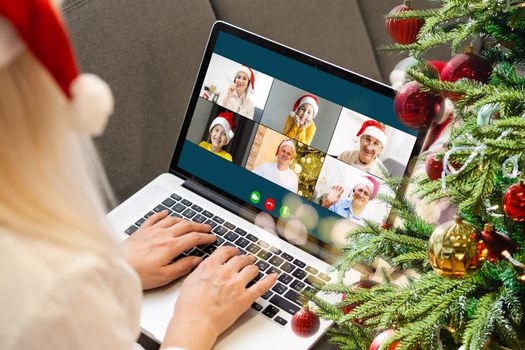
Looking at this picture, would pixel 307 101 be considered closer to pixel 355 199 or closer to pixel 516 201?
pixel 355 199

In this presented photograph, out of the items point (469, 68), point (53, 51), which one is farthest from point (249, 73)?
point (53, 51)

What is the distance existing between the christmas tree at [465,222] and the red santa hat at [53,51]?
340 mm

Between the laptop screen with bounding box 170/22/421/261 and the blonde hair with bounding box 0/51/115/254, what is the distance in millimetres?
593

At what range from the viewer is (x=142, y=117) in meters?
1.43

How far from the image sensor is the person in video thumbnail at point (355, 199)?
107 centimetres

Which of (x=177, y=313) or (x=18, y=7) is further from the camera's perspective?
(x=177, y=313)

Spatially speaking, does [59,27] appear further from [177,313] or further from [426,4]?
[426,4]

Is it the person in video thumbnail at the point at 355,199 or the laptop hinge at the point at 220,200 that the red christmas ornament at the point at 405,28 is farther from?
the laptop hinge at the point at 220,200

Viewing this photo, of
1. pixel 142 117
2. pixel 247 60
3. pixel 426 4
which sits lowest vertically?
pixel 142 117

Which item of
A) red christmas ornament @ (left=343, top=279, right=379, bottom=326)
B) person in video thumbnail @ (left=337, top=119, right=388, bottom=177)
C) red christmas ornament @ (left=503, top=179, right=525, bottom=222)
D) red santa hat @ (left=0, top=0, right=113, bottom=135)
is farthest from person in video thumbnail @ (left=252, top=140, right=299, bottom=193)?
red santa hat @ (left=0, top=0, right=113, bottom=135)

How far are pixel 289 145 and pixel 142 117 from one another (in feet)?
1.41

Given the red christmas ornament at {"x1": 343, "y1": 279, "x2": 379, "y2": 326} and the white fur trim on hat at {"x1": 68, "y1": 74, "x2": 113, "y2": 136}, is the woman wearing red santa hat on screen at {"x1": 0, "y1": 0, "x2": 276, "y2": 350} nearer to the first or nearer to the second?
the white fur trim on hat at {"x1": 68, "y1": 74, "x2": 113, "y2": 136}

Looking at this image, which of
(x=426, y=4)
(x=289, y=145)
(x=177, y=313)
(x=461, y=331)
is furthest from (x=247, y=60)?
(x=426, y=4)

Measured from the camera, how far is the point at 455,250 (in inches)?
25.1
